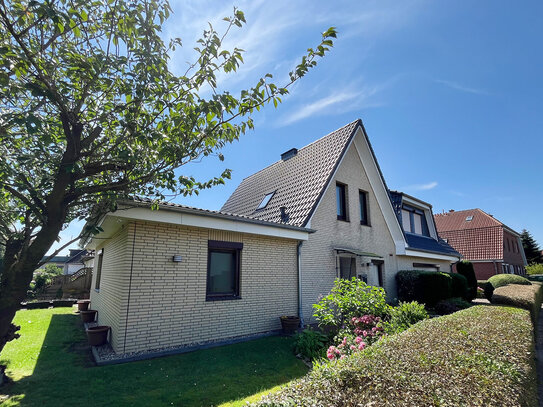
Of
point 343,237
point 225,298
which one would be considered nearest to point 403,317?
point 225,298

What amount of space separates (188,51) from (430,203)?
20.0 metres

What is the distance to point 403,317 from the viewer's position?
23.7ft

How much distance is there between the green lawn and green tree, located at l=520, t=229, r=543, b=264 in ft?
194

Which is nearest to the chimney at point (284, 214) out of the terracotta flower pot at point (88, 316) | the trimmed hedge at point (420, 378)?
the trimmed hedge at point (420, 378)

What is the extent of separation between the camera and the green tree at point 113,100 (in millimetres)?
3783

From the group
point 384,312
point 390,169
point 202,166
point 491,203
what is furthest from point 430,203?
point 491,203

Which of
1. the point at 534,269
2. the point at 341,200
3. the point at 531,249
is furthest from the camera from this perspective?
the point at 531,249

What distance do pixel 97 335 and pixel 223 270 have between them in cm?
349

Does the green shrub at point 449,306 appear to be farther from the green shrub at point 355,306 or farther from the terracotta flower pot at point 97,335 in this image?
the terracotta flower pot at point 97,335

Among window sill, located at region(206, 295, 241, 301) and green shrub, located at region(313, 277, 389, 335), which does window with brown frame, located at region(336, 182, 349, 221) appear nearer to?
green shrub, located at region(313, 277, 389, 335)

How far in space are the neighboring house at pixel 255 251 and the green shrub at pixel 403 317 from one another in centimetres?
223

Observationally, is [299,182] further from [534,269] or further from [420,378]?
[534,269]

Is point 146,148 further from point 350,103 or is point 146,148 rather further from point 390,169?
point 390,169

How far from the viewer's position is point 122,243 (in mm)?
7344
